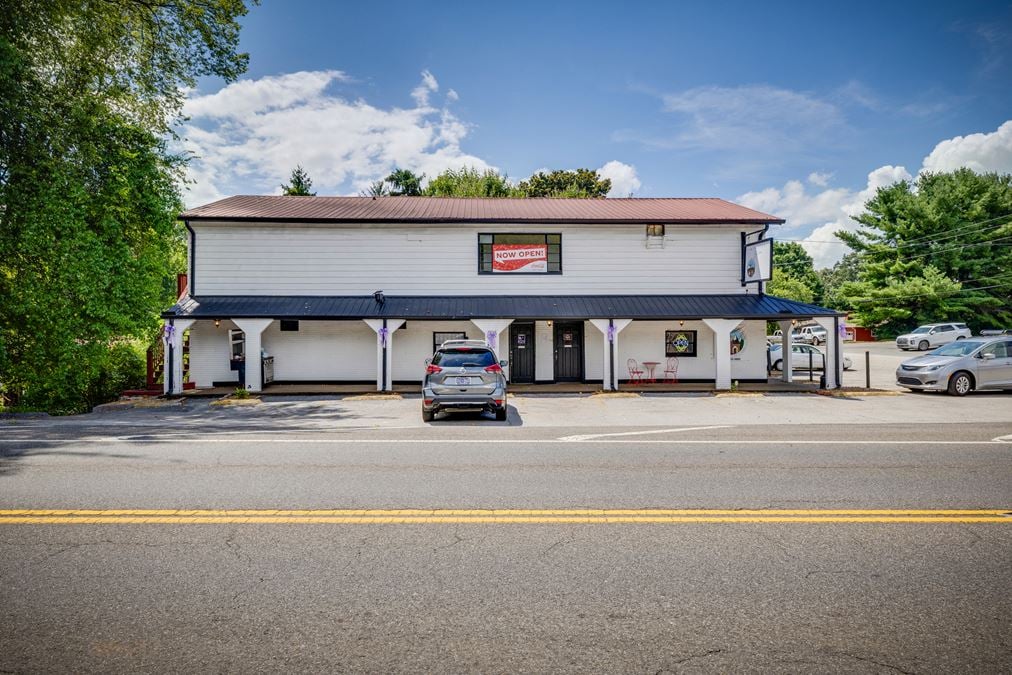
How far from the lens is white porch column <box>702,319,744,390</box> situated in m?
18.8

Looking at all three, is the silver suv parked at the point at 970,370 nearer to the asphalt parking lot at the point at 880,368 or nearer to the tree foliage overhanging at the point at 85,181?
the asphalt parking lot at the point at 880,368

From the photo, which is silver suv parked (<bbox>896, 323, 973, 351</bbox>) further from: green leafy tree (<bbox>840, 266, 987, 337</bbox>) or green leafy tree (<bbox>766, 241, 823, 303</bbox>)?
green leafy tree (<bbox>766, 241, 823, 303</bbox>)

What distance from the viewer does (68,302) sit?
51.9 ft

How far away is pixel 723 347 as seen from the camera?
62.6 ft

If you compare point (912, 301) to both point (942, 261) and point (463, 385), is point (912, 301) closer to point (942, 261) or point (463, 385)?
point (942, 261)

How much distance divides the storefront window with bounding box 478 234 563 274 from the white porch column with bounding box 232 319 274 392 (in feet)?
26.5

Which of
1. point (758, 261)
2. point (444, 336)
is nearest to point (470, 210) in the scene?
point (444, 336)

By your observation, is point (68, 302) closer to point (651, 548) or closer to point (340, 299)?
point (340, 299)

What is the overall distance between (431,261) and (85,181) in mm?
11131

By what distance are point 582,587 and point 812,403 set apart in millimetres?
14904

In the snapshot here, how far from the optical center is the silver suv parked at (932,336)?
37281 millimetres

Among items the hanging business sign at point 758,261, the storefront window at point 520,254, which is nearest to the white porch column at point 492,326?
the storefront window at point 520,254

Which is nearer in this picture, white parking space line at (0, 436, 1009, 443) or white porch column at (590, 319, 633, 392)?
white parking space line at (0, 436, 1009, 443)

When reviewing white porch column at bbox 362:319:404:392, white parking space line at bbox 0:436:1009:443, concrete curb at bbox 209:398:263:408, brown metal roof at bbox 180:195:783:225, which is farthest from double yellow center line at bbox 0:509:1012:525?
brown metal roof at bbox 180:195:783:225
